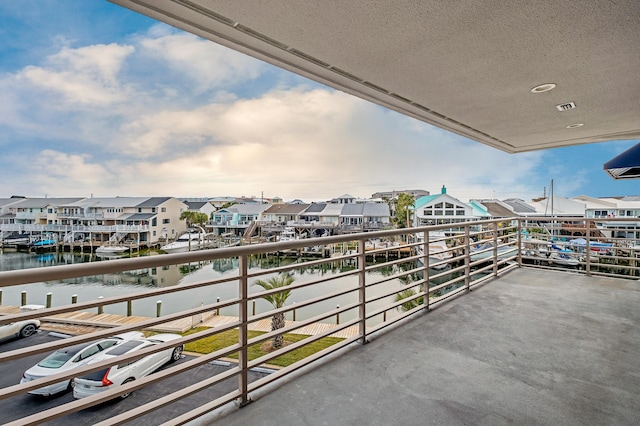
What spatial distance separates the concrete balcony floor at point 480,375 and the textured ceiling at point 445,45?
2.15m

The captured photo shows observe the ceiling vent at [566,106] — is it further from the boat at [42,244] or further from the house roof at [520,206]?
the house roof at [520,206]

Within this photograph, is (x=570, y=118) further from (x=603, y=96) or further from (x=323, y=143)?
(x=323, y=143)

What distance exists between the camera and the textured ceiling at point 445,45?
161 cm

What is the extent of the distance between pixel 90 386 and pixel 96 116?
1115cm

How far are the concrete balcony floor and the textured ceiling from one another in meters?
2.15

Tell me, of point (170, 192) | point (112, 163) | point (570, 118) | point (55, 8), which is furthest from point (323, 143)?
point (570, 118)

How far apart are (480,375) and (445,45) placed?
2212 millimetres

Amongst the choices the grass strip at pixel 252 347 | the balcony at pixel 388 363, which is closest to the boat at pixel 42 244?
the grass strip at pixel 252 347

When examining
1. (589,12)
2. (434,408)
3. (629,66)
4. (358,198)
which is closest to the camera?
(434,408)

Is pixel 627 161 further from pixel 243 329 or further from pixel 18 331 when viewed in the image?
pixel 18 331

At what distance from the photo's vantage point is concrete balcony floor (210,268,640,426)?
1451 millimetres

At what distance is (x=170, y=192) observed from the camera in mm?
13062

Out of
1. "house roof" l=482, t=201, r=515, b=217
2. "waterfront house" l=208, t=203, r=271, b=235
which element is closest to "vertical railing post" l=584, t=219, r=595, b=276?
"house roof" l=482, t=201, r=515, b=217

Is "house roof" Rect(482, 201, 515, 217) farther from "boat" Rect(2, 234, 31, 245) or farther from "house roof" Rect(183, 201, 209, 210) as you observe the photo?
"boat" Rect(2, 234, 31, 245)
